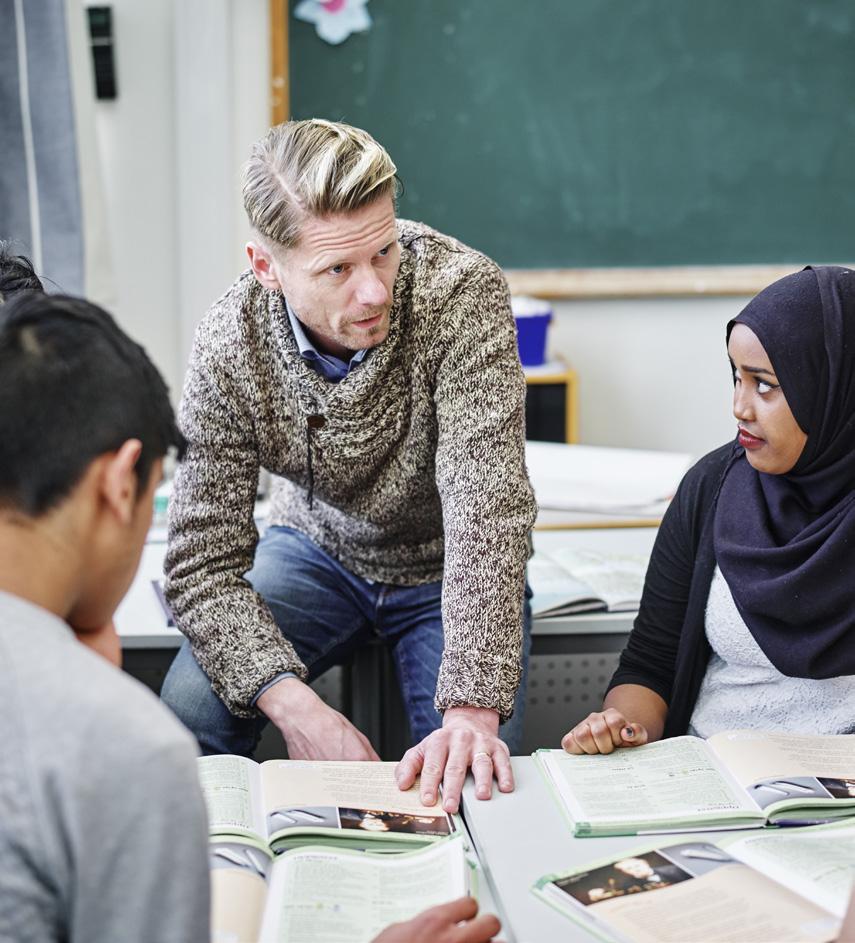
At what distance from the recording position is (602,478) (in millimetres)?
2529

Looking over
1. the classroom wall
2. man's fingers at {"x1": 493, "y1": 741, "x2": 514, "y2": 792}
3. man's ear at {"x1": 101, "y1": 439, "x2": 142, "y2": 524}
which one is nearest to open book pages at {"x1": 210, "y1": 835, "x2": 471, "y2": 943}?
man's fingers at {"x1": 493, "y1": 741, "x2": 514, "y2": 792}

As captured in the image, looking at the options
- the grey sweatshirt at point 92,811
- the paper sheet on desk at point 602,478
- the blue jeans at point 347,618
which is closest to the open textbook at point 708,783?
the blue jeans at point 347,618

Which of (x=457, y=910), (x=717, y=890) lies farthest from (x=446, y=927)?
(x=717, y=890)

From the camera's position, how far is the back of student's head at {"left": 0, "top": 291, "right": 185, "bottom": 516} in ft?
2.58

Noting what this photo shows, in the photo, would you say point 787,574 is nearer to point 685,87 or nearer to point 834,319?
point 834,319

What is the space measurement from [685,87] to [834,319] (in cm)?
220

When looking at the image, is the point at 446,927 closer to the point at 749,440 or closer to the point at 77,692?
the point at 77,692

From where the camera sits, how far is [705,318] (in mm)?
3738

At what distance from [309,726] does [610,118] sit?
8.41ft

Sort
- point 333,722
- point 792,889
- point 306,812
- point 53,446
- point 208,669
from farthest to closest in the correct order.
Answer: point 208,669 → point 333,722 → point 306,812 → point 792,889 → point 53,446

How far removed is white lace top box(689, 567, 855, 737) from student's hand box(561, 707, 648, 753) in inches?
10.7

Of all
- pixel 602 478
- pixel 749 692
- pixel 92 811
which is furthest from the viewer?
pixel 602 478

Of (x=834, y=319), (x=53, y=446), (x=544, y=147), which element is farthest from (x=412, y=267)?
(x=544, y=147)

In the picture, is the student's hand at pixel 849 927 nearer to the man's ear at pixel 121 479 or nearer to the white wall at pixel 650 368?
the man's ear at pixel 121 479
